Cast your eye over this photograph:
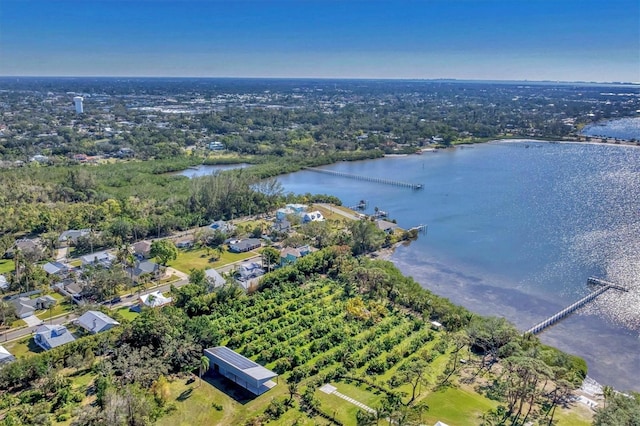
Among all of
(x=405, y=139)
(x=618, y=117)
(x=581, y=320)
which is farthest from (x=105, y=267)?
(x=618, y=117)

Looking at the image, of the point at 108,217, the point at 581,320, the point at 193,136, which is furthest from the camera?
the point at 193,136

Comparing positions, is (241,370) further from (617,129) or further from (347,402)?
(617,129)

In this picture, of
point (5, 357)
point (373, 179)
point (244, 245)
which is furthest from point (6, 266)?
point (373, 179)

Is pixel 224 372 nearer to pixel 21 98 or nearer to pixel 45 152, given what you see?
pixel 45 152

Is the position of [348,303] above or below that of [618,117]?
below

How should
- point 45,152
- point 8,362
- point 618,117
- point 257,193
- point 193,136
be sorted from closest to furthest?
1. point 8,362
2. point 257,193
3. point 45,152
4. point 193,136
5. point 618,117
